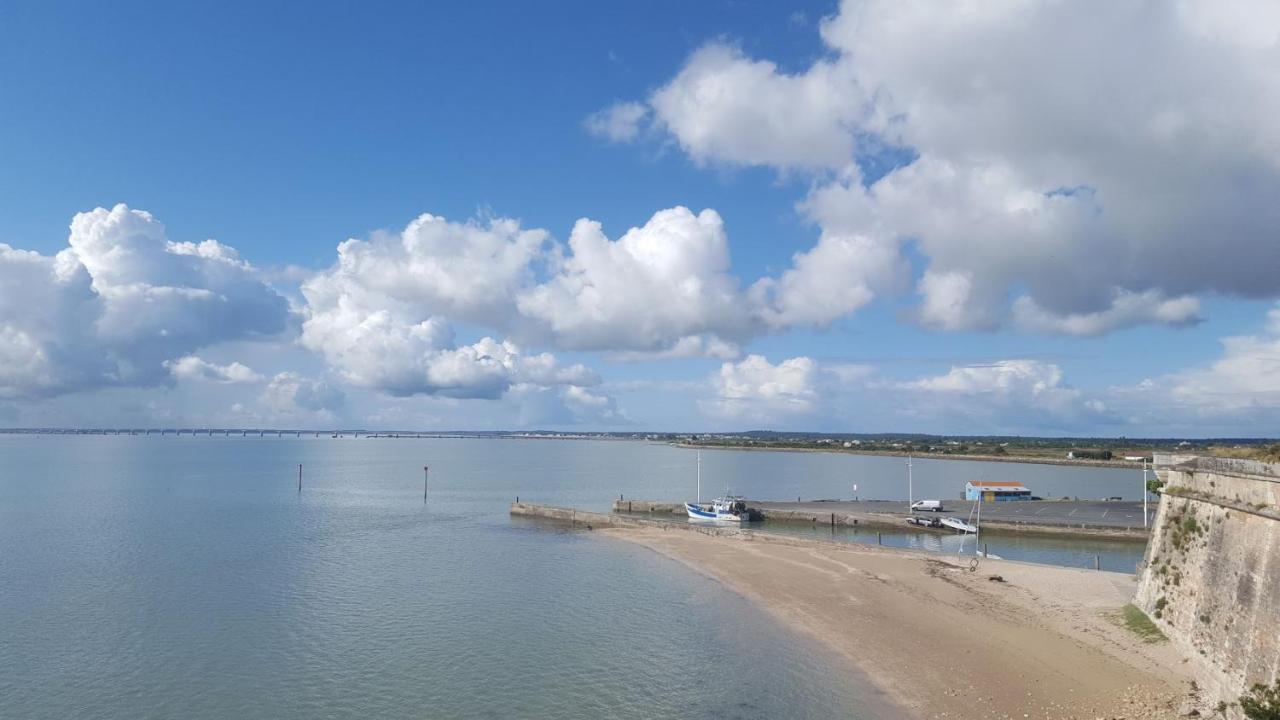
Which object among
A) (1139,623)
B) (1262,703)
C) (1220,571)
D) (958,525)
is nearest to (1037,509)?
(958,525)

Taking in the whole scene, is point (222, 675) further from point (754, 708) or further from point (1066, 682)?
point (1066, 682)

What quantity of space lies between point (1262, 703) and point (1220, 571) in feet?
28.4

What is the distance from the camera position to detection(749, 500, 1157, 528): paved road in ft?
255

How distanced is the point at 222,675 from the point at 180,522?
178 feet

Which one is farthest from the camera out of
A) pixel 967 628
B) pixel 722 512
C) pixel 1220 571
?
pixel 722 512

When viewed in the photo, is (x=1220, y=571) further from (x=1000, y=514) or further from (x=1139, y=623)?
(x=1000, y=514)

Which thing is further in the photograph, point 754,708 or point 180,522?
point 180,522

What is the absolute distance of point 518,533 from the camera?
73688 millimetres

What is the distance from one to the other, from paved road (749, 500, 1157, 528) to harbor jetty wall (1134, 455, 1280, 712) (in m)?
41.6

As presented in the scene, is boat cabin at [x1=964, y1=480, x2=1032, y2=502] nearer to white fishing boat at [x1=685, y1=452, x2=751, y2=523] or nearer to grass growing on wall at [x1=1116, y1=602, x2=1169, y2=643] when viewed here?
white fishing boat at [x1=685, y1=452, x2=751, y2=523]

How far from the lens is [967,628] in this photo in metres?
38.6

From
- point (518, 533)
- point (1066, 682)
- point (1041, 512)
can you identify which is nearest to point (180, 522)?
point (518, 533)

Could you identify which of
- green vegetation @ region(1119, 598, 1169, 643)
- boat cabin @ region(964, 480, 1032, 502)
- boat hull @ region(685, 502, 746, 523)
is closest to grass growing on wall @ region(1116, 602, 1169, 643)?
green vegetation @ region(1119, 598, 1169, 643)

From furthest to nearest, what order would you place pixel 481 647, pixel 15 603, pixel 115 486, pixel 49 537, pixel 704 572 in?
1. pixel 115 486
2. pixel 49 537
3. pixel 704 572
4. pixel 15 603
5. pixel 481 647
